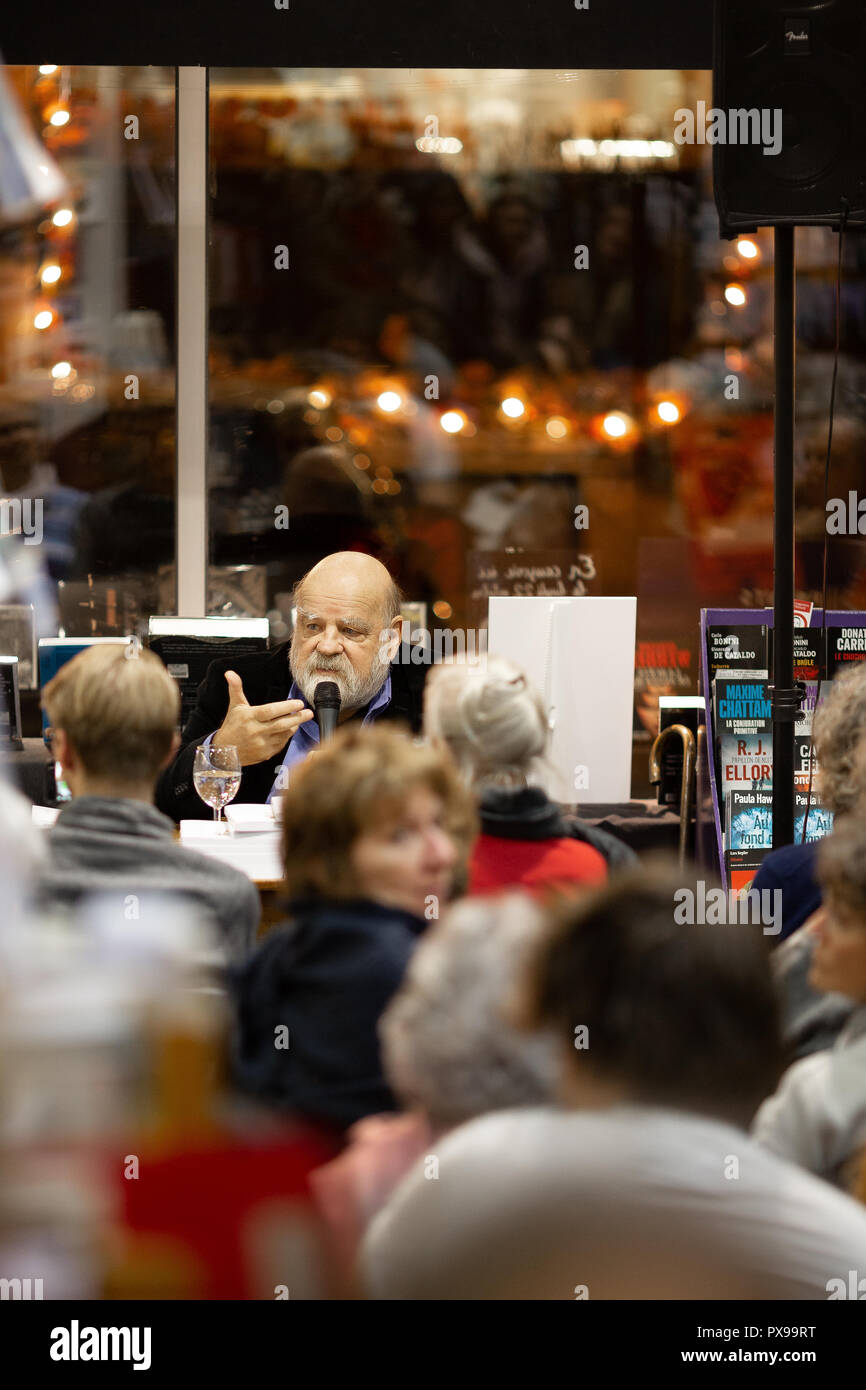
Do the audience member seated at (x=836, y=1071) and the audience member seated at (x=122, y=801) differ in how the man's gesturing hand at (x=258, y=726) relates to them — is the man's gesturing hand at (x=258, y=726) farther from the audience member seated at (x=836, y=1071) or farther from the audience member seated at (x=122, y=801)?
the audience member seated at (x=836, y=1071)

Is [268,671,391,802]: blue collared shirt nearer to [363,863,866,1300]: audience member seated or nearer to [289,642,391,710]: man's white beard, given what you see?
[289,642,391,710]: man's white beard

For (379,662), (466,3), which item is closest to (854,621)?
(379,662)

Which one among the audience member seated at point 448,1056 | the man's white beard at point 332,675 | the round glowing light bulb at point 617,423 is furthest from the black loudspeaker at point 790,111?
the round glowing light bulb at point 617,423

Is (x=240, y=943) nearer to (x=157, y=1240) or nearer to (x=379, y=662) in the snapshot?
(x=157, y=1240)

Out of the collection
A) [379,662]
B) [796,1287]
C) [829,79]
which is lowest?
[796,1287]

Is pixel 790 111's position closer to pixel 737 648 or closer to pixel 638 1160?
pixel 737 648

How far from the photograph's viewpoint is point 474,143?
18.2ft

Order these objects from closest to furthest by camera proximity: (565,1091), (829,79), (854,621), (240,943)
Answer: (565,1091) → (240,943) → (829,79) → (854,621)

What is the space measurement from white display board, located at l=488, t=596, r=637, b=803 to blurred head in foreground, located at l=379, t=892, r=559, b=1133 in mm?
1799

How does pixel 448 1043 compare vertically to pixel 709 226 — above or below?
below

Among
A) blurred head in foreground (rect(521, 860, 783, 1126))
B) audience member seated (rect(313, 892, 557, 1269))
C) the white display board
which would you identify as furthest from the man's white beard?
blurred head in foreground (rect(521, 860, 783, 1126))

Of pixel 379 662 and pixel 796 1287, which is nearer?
pixel 796 1287

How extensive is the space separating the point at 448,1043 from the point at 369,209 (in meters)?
4.62

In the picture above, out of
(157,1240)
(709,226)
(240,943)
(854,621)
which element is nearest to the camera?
(157,1240)
